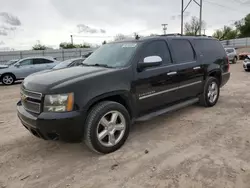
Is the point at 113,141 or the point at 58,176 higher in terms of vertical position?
the point at 113,141

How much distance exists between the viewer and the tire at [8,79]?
44.4 feet

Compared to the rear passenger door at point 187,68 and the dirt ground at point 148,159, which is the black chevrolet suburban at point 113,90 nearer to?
the rear passenger door at point 187,68

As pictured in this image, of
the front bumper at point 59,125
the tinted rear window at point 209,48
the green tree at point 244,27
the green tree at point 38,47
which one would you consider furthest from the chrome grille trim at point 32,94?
the green tree at point 244,27

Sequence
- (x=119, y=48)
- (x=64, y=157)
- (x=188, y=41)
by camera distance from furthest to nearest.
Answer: (x=188, y=41), (x=119, y=48), (x=64, y=157)

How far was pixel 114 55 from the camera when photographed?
4.59 m

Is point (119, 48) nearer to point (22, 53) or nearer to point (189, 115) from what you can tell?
point (189, 115)

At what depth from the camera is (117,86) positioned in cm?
384

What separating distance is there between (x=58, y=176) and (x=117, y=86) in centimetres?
157

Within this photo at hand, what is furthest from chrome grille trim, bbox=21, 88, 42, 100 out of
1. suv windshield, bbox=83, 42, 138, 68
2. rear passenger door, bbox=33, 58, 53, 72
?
rear passenger door, bbox=33, 58, 53, 72

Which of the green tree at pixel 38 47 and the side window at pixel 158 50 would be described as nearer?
the side window at pixel 158 50

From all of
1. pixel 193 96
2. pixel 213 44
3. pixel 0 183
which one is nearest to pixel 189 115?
pixel 193 96

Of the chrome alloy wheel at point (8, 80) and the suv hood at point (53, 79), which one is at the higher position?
the suv hood at point (53, 79)

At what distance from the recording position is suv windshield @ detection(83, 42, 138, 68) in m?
4.29

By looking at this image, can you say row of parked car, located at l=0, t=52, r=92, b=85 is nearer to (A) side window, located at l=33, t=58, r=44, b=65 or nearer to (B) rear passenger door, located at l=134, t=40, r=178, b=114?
(A) side window, located at l=33, t=58, r=44, b=65
